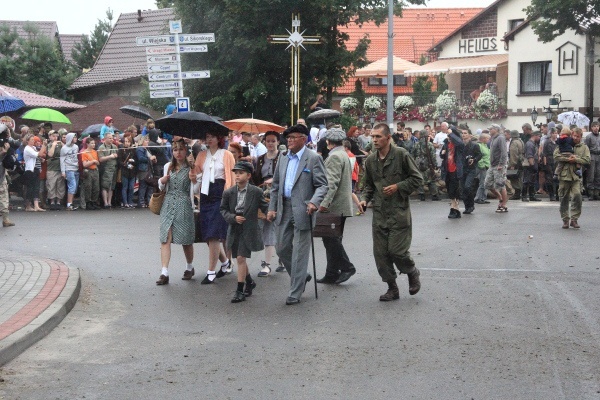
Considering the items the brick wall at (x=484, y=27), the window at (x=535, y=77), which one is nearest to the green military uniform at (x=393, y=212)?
the window at (x=535, y=77)

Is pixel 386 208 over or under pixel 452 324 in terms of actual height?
over

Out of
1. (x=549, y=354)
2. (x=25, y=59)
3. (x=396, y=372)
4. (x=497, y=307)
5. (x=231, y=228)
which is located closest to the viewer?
(x=396, y=372)

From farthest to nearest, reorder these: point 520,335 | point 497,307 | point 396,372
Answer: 1. point 497,307
2. point 520,335
3. point 396,372

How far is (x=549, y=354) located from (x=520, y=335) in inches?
29.6

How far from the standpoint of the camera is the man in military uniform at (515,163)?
84.7ft

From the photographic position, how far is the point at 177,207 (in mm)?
12023

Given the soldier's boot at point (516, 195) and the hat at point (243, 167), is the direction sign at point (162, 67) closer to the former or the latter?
the soldier's boot at point (516, 195)

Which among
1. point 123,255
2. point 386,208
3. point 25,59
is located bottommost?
point 123,255

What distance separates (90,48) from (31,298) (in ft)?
180

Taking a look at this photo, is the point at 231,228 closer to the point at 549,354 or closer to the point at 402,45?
the point at 549,354

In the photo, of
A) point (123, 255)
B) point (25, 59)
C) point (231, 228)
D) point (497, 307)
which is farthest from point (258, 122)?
point (25, 59)

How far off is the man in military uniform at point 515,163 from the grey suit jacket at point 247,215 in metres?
15.7

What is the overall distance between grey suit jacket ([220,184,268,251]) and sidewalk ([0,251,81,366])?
180cm

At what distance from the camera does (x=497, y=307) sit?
10.1m
